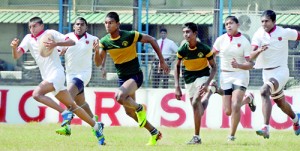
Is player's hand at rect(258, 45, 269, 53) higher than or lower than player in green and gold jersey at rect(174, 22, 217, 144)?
higher

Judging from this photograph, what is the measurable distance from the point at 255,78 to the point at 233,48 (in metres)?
5.78

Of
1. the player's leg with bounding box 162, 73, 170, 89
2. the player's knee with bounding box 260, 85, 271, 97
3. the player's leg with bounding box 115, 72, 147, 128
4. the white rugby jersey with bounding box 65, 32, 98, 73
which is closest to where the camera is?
the player's leg with bounding box 115, 72, 147, 128

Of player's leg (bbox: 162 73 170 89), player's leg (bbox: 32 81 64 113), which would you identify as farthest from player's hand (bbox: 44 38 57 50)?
player's leg (bbox: 162 73 170 89)

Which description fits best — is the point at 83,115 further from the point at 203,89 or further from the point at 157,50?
the point at 203,89

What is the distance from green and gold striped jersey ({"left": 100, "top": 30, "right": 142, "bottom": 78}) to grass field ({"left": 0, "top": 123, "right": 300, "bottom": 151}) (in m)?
1.26

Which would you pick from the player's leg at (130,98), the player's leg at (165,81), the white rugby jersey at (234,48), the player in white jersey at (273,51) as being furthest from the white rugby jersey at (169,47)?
the player's leg at (130,98)

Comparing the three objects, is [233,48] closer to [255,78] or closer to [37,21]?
[37,21]

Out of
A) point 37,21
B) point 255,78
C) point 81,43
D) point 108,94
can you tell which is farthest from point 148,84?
point 37,21

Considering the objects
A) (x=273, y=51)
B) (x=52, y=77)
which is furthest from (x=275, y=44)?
(x=52, y=77)

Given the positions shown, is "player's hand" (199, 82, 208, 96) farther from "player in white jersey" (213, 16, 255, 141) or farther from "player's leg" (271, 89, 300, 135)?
"player's leg" (271, 89, 300, 135)

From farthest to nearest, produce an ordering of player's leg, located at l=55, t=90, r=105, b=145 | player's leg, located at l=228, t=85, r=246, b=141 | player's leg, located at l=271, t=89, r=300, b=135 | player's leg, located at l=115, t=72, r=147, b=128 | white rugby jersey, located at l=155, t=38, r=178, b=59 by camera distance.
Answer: white rugby jersey, located at l=155, t=38, r=178, b=59
player's leg, located at l=271, t=89, r=300, b=135
player's leg, located at l=228, t=85, r=246, b=141
player's leg, located at l=55, t=90, r=105, b=145
player's leg, located at l=115, t=72, r=147, b=128

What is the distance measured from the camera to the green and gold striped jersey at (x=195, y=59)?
18.1 meters

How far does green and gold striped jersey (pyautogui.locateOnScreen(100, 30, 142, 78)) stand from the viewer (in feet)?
56.9

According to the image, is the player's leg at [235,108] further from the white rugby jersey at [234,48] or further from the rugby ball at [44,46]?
the rugby ball at [44,46]
